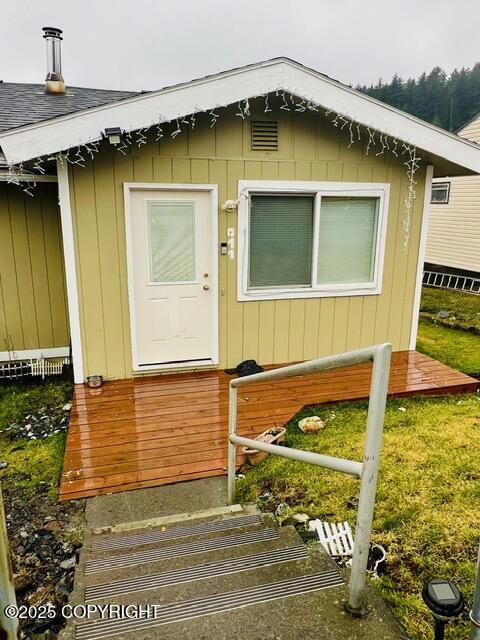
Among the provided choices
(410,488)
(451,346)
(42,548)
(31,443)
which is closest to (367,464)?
(410,488)

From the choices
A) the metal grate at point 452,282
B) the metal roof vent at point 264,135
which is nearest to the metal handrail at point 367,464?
the metal roof vent at point 264,135

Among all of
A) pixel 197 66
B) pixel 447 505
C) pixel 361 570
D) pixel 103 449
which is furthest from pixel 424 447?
pixel 197 66

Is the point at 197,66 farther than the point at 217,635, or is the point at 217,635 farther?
the point at 197,66

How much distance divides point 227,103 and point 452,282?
1013cm

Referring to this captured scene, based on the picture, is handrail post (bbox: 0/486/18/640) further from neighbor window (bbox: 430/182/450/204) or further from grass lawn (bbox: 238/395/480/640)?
neighbor window (bbox: 430/182/450/204)

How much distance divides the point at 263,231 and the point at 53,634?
406 cm

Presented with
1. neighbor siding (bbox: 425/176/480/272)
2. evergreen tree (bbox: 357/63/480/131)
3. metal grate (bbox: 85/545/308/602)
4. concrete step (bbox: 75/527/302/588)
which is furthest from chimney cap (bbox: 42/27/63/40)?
evergreen tree (bbox: 357/63/480/131)

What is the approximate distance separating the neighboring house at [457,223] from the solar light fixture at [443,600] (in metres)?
11.8

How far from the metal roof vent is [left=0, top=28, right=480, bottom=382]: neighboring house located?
0.01 metres

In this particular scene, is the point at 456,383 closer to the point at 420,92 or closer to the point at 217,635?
the point at 217,635

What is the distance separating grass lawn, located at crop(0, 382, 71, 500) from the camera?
130 inches

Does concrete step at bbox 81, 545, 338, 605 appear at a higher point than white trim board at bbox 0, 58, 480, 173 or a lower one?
lower

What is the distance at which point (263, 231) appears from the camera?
16.5 ft

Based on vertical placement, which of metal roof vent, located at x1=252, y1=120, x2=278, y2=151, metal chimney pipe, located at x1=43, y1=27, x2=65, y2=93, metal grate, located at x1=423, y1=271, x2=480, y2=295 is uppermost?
metal chimney pipe, located at x1=43, y1=27, x2=65, y2=93
